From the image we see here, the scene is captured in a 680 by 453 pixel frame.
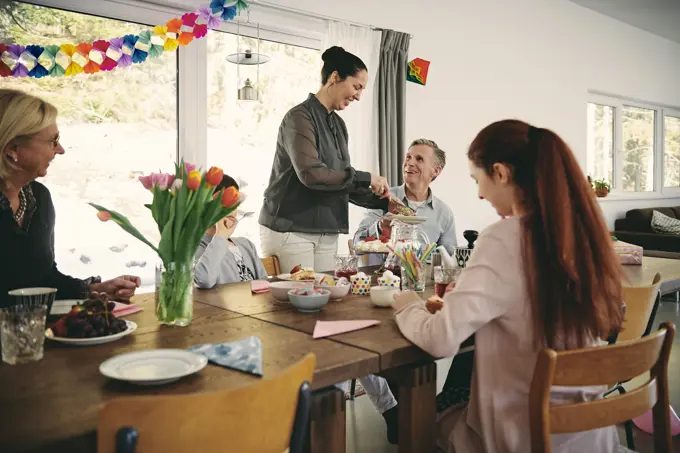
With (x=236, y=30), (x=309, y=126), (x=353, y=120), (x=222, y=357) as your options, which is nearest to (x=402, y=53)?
(x=353, y=120)

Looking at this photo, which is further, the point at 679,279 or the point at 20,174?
the point at 679,279

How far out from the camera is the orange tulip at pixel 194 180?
5.22ft

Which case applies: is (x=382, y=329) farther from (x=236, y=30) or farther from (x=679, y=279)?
(x=236, y=30)

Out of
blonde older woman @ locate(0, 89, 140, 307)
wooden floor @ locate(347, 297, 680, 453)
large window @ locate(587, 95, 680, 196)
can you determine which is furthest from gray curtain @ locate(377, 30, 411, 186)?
large window @ locate(587, 95, 680, 196)

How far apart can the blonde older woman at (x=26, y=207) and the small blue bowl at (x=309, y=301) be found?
52 centimetres

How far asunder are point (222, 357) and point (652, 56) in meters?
7.93

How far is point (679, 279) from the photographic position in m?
2.49

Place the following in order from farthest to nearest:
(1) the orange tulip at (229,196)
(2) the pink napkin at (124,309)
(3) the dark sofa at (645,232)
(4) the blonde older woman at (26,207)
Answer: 1. (3) the dark sofa at (645,232)
2. (4) the blonde older woman at (26,207)
3. (2) the pink napkin at (124,309)
4. (1) the orange tulip at (229,196)

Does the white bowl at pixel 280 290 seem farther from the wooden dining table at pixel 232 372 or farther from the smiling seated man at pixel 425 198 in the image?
the smiling seated man at pixel 425 198

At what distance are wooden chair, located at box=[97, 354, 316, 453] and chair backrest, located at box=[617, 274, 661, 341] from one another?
53.2 inches

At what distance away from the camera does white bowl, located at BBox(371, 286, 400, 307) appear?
1852mm

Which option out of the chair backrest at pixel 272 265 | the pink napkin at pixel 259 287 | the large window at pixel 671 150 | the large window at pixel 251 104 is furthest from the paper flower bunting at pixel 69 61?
the large window at pixel 671 150

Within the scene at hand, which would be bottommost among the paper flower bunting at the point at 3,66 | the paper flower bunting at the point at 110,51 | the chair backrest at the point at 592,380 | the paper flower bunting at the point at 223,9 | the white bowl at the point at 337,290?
the chair backrest at the point at 592,380

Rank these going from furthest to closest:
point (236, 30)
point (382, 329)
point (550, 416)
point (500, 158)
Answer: point (236, 30), point (382, 329), point (500, 158), point (550, 416)
